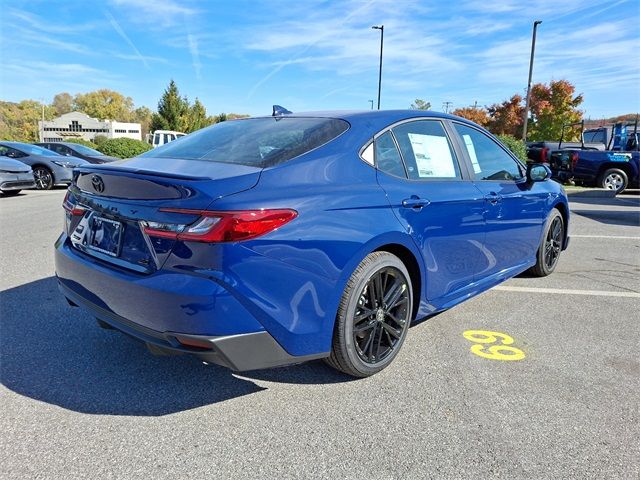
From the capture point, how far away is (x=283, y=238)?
90.5 inches

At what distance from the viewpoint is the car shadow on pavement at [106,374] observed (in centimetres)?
264

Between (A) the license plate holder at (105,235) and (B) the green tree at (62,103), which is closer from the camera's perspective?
(A) the license plate holder at (105,235)

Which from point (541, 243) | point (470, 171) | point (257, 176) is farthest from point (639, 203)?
point (257, 176)

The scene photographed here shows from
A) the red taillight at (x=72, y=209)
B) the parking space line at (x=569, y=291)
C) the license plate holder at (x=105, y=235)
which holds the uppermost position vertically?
the red taillight at (x=72, y=209)

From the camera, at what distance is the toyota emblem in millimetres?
2643

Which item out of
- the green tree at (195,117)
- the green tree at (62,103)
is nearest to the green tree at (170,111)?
the green tree at (195,117)

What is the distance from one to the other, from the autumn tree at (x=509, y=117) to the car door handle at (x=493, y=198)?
112 feet

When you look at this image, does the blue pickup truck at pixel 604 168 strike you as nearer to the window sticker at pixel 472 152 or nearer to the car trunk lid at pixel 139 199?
the window sticker at pixel 472 152

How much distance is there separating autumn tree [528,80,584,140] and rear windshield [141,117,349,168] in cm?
3233

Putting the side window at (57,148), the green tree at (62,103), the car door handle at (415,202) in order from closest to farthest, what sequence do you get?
the car door handle at (415,202)
the side window at (57,148)
the green tree at (62,103)

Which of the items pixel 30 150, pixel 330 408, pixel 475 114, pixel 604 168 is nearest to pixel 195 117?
pixel 475 114

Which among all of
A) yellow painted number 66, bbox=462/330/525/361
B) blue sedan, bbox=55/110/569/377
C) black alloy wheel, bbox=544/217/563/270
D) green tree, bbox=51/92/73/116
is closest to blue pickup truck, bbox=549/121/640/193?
black alloy wheel, bbox=544/217/563/270

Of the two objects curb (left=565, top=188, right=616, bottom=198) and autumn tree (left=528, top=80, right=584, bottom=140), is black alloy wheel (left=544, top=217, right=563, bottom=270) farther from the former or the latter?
autumn tree (left=528, top=80, right=584, bottom=140)

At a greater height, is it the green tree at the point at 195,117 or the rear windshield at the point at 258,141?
the green tree at the point at 195,117
